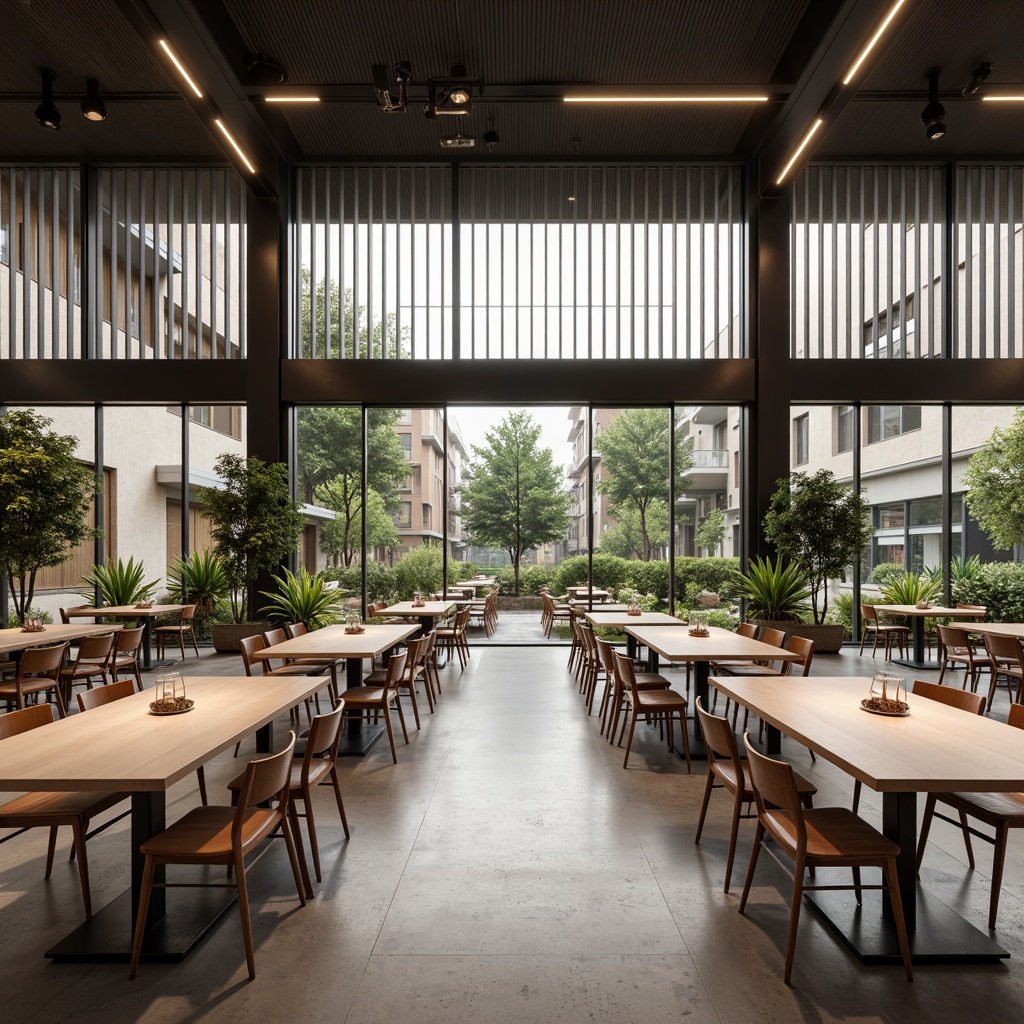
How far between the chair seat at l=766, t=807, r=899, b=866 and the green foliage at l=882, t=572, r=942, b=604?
24.7ft

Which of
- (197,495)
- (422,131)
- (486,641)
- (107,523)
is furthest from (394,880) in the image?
(107,523)

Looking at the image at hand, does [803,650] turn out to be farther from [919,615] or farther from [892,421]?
[892,421]

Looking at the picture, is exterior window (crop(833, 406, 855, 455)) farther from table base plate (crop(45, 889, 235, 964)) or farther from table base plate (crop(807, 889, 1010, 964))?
table base plate (crop(45, 889, 235, 964))

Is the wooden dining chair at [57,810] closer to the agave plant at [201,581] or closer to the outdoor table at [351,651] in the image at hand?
the outdoor table at [351,651]

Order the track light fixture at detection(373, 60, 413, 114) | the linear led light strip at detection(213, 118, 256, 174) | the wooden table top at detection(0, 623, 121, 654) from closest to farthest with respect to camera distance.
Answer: the wooden table top at detection(0, 623, 121, 654)
the track light fixture at detection(373, 60, 413, 114)
the linear led light strip at detection(213, 118, 256, 174)

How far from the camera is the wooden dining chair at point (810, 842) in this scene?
244 cm

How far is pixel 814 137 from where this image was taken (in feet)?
23.8

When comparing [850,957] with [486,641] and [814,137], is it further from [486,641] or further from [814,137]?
[486,641]

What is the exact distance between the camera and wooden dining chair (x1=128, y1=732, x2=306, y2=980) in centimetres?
247

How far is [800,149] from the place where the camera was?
297 inches

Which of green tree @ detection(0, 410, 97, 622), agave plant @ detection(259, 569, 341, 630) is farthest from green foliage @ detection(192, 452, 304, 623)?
green tree @ detection(0, 410, 97, 622)

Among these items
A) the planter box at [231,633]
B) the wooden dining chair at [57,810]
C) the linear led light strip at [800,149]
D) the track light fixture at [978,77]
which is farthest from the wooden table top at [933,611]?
the wooden dining chair at [57,810]

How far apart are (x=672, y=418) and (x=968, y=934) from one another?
783cm

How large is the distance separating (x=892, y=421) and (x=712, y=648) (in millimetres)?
8207
